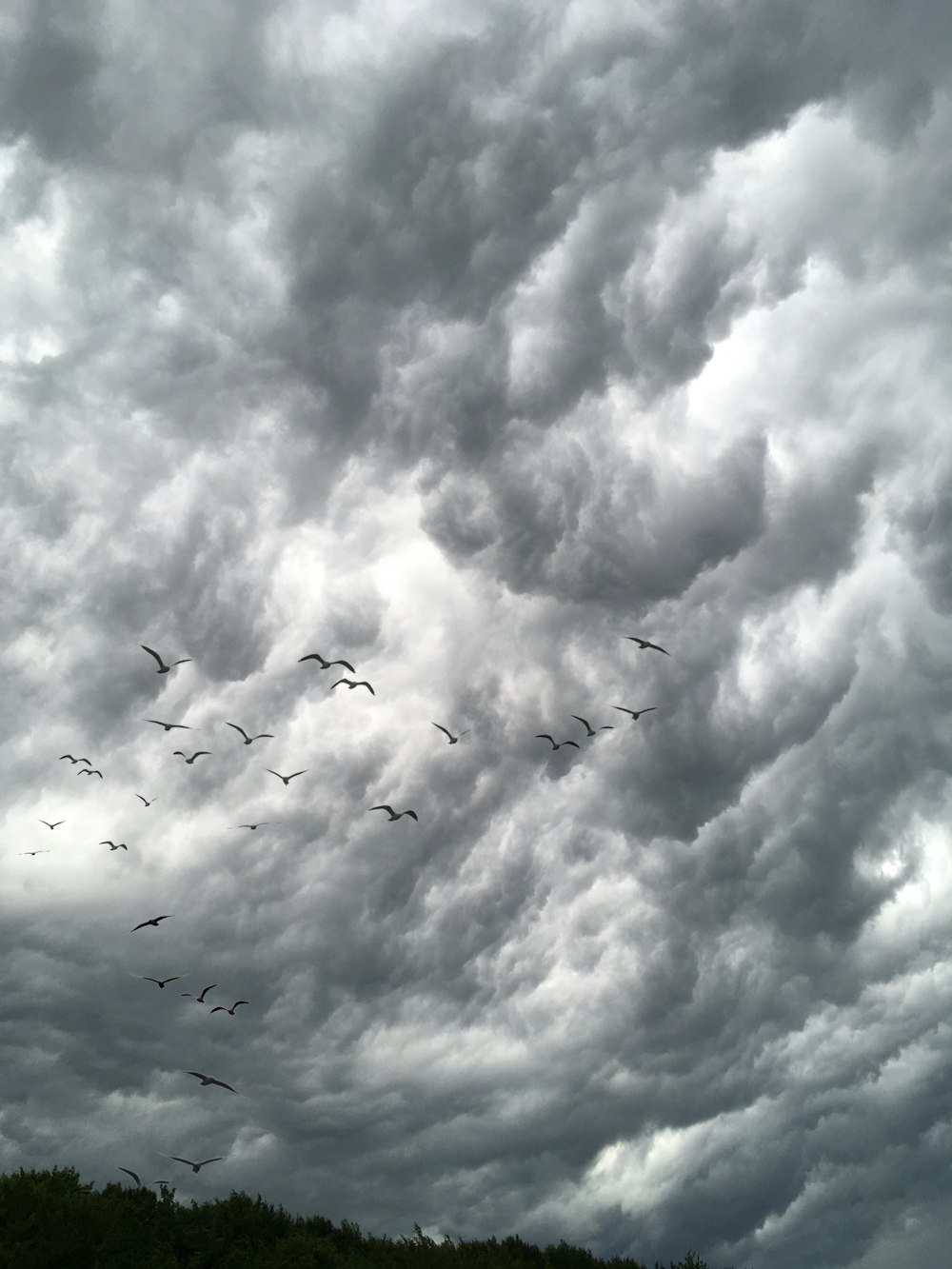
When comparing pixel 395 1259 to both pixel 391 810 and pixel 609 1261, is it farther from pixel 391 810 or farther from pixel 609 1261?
pixel 391 810

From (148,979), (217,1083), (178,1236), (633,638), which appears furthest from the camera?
(148,979)

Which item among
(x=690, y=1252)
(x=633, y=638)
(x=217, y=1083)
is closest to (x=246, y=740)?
(x=217, y=1083)

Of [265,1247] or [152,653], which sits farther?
[152,653]

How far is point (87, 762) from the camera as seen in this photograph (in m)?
58.7

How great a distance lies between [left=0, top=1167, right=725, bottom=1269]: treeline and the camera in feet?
99.6

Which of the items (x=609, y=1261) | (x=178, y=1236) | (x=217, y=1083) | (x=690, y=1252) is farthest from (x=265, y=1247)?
(x=690, y=1252)

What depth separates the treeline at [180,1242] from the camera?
3034 centimetres

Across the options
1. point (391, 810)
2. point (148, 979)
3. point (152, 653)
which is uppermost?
point (152, 653)

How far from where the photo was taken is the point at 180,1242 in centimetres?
3338

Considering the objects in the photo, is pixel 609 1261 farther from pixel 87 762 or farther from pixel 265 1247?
pixel 87 762

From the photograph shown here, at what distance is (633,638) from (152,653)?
873 inches

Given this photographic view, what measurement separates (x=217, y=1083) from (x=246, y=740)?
68.3ft

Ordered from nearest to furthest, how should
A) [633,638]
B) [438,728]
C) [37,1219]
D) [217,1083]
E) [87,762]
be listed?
1. [37,1219]
2. [217,1083]
3. [633,638]
4. [438,728]
5. [87,762]

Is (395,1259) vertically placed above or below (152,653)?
below
